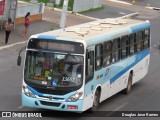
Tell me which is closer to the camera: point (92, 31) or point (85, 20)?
point (92, 31)

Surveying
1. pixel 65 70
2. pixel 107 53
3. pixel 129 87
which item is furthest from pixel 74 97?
pixel 129 87

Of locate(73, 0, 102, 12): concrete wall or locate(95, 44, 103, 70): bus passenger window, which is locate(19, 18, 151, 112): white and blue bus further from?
locate(73, 0, 102, 12): concrete wall

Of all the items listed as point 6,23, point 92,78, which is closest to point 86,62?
point 92,78

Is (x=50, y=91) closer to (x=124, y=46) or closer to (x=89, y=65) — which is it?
(x=89, y=65)

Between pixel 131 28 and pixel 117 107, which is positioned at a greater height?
pixel 131 28

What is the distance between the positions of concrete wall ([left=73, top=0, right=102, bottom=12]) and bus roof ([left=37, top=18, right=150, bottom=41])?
25494 mm

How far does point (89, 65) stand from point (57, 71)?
107cm

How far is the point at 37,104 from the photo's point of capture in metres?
17.2

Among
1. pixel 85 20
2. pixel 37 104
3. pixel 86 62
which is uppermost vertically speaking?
pixel 86 62

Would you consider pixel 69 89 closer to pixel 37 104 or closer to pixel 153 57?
pixel 37 104

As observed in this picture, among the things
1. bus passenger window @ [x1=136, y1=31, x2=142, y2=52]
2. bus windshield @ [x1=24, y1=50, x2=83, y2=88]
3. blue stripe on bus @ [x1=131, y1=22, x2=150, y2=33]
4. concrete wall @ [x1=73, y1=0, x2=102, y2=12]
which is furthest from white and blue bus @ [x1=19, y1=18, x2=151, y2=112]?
concrete wall @ [x1=73, y1=0, x2=102, y2=12]

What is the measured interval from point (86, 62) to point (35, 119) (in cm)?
229

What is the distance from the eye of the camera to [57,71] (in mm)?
17266

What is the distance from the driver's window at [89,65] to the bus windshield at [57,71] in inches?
12.2
